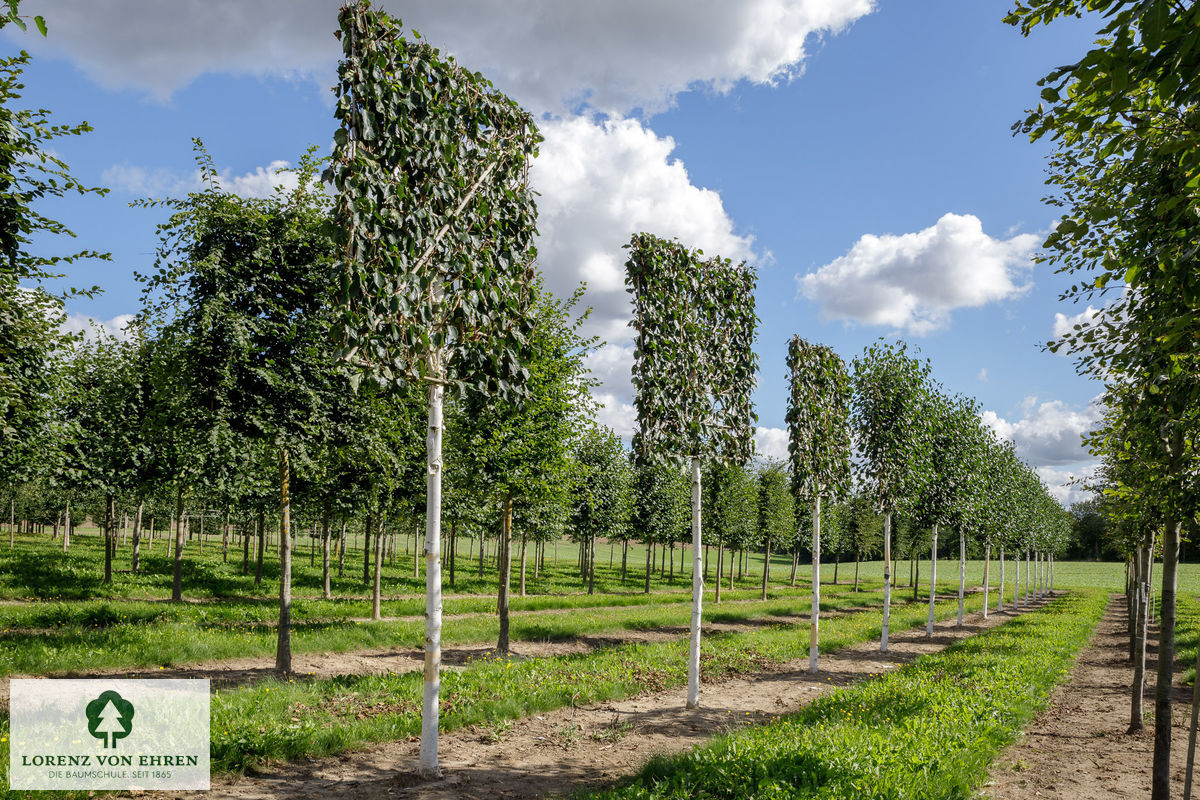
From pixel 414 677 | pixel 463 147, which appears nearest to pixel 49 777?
pixel 414 677

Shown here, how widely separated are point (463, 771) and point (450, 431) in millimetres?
10700

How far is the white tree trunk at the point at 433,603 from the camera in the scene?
305 inches

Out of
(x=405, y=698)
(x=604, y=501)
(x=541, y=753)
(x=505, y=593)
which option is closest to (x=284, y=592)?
(x=405, y=698)

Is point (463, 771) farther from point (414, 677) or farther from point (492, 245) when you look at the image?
point (492, 245)

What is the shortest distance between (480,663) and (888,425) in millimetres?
14756

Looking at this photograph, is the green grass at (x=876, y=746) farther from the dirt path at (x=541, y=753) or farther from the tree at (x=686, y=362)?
the tree at (x=686, y=362)

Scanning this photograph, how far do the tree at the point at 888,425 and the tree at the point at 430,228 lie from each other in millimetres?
14942

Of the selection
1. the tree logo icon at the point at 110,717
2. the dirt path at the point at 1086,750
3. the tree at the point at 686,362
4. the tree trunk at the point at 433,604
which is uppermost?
the tree at the point at 686,362

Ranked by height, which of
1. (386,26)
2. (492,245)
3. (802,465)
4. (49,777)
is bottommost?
(49,777)

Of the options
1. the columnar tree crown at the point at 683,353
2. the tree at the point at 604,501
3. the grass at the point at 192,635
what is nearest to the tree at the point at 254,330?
the grass at the point at 192,635

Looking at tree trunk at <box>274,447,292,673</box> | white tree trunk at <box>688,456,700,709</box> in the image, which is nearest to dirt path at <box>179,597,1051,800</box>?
white tree trunk at <box>688,456,700,709</box>

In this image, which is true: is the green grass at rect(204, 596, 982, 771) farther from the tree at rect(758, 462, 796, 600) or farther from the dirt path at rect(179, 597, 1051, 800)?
the tree at rect(758, 462, 796, 600)

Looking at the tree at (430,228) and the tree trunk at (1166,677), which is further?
the tree trunk at (1166,677)

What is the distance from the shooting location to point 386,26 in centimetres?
827
